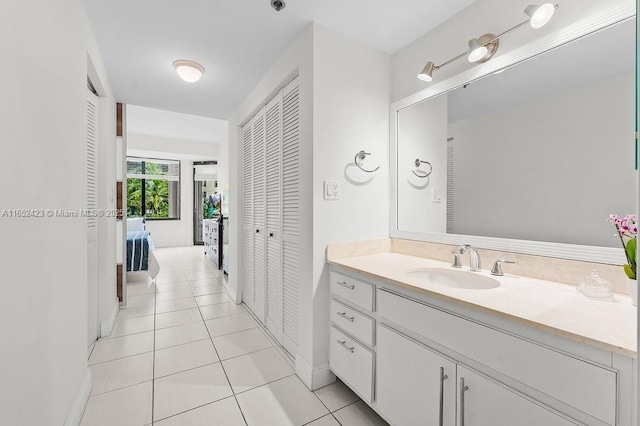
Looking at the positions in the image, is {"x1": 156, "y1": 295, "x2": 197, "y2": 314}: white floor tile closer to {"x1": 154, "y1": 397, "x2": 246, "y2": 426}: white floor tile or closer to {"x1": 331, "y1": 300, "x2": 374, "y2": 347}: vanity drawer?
{"x1": 154, "y1": 397, "x2": 246, "y2": 426}: white floor tile

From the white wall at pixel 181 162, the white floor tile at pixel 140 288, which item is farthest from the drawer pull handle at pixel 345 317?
the white wall at pixel 181 162

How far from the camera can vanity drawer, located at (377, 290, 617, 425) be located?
737mm

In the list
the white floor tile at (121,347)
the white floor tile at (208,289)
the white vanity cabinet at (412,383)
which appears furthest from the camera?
the white floor tile at (208,289)

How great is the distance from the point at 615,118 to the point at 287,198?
182 cm

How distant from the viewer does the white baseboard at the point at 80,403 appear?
1392 mm

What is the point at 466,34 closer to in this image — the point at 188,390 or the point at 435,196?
the point at 435,196

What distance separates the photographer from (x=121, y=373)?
76.6 inches

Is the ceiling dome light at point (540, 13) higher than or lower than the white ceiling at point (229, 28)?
lower

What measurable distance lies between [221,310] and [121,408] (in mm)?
1514

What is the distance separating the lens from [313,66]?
1763 millimetres

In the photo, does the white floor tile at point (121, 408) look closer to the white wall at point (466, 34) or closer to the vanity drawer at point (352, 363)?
the vanity drawer at point (352, 363)

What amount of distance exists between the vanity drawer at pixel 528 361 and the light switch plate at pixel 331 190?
0.86 meters

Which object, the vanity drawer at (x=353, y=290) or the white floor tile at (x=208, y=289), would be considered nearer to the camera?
the vanity drawer at (x=353, y=290)

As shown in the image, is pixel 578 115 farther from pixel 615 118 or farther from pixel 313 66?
pixel 313 66
